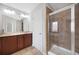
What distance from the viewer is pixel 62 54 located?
1.60 m

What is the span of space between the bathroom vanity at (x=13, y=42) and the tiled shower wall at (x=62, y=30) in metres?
0.49

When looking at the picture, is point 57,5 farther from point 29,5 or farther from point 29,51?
point 29,51

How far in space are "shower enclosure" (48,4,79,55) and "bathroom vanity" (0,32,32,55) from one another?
0.46m

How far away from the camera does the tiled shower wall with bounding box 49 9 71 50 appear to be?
1.55 metres

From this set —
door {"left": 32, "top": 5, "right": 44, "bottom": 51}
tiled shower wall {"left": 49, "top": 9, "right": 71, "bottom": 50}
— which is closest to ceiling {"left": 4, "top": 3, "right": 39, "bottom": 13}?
door {"left": 32, "top": 5, "right": 44, "bottom": 51}

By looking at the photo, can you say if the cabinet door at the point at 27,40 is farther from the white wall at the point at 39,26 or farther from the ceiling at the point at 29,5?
the ceiling at the point at 29,5

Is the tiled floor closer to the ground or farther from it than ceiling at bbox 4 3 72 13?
closer to the ground

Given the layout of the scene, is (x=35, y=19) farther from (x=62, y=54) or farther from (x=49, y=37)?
(x=62, y=54)

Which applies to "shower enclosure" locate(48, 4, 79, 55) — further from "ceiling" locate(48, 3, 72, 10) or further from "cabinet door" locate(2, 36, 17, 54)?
"cabinet door" locate(2, 36, 17, 54)

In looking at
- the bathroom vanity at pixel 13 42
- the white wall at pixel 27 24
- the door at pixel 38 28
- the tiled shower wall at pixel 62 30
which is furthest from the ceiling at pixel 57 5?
the bathroom vanity at pixel 13 42

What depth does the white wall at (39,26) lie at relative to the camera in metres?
1.65

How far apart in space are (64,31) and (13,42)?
1008 millimetres

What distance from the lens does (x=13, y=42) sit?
1.71m

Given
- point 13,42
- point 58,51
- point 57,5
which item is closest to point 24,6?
point 57,5
